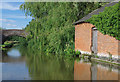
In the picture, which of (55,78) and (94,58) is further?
(94,58)

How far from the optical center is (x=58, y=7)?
16.8 meters

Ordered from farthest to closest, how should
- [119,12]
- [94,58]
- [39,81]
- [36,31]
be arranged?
1. [36,31]
2. [94,58]
3. [119,12]
4. [39,81]

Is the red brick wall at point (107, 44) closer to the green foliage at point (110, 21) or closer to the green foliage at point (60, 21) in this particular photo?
the green foliage at point (110, 21)

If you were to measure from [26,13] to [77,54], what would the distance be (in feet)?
33.5

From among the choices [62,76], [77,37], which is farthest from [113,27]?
[62,76]

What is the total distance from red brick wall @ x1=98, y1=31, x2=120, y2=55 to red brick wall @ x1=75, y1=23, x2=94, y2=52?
48.5 inches

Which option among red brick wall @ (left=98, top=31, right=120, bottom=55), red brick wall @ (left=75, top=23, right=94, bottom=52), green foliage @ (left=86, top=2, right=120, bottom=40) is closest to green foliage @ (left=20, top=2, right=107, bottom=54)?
red brick wall @ (left=75, top=23, right=94, bottom=52)

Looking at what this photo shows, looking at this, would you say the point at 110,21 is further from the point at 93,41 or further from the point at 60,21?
the point at 60,21

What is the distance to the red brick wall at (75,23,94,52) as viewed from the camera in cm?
1390

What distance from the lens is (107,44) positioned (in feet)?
39.8

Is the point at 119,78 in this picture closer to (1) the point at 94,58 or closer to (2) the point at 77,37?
(1) the point at 94,58

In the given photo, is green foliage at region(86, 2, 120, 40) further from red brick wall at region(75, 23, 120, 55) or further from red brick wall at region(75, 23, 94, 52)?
red brick wall at region(75, 23, 94, 52)

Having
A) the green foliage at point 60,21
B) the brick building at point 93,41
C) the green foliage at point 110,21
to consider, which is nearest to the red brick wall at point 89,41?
the brick building at point 93,41

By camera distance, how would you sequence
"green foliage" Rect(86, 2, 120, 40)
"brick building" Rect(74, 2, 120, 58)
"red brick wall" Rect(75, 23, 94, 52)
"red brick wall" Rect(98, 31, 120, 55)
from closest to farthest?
"green foliage" Rect(86, 2, 120, 40)
"red brick wall" Rect(98, 31, 120, 55)
"brick building" Rect(74, 2, 120, 58)
"red brick wall" Rect(75, 23, 94, 52)
